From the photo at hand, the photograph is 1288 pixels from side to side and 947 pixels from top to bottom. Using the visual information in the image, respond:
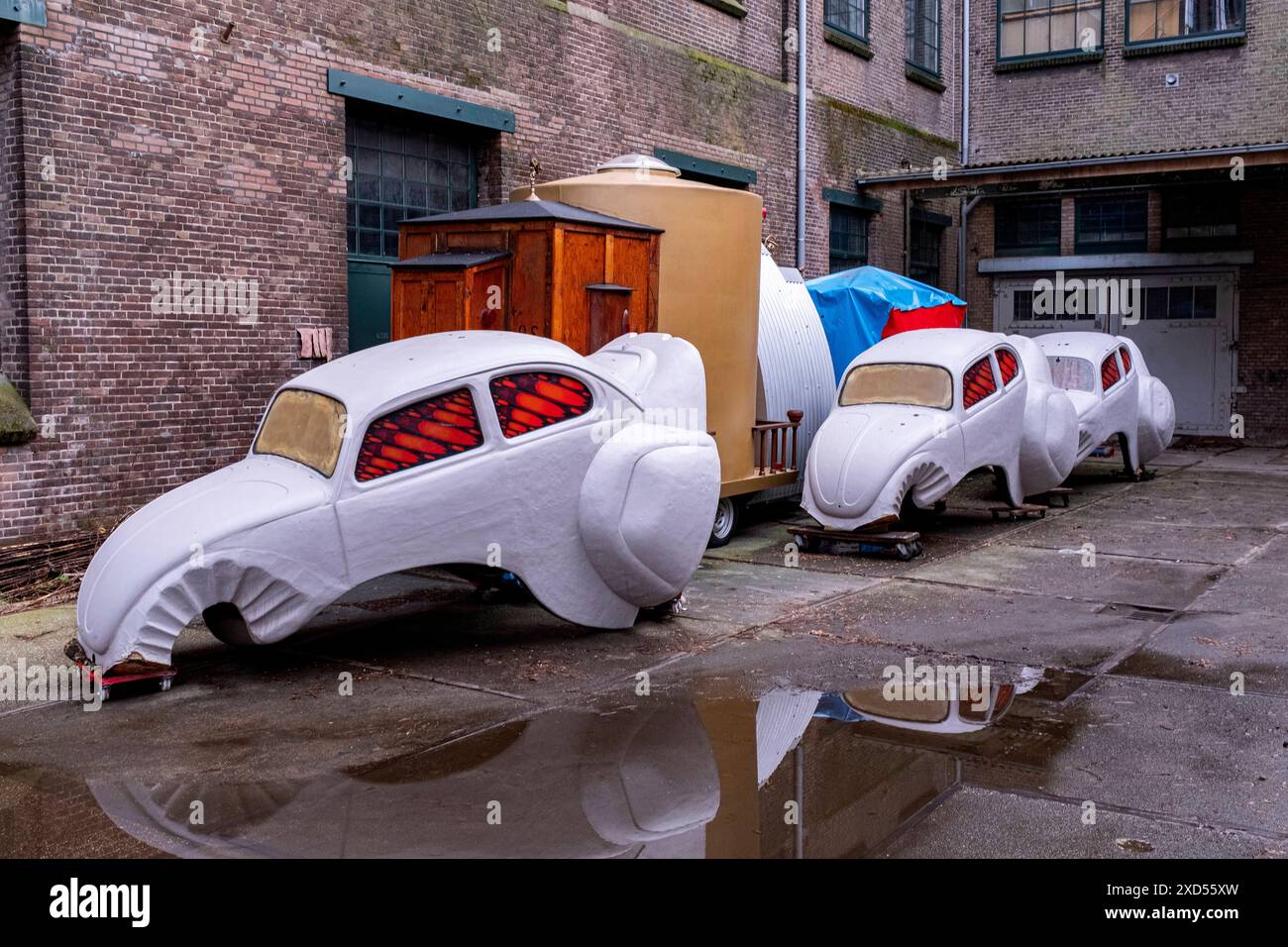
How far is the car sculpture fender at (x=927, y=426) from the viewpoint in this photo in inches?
440

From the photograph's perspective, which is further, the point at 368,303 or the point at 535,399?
the point at 368,303

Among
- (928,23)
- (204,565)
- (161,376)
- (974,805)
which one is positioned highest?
(928,23)

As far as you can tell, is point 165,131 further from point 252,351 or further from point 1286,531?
point 1286,531

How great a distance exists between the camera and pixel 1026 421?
43.5 ft

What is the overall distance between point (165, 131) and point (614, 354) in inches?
177

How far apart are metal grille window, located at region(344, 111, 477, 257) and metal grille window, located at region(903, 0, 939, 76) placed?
12.4 meters

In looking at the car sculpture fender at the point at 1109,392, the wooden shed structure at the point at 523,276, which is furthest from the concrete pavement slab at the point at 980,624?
the car sculpture fender at the point at 1109,392

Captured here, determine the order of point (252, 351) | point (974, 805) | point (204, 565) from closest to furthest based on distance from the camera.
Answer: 1. point (974, 805)
2. point (204, 565)
3. point (252, 351)

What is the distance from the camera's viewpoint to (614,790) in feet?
17.9

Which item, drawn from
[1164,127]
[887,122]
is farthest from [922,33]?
[1164,127]

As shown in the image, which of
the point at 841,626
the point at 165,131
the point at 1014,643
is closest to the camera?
the point at 1014,643

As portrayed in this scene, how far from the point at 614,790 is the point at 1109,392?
12096 mm

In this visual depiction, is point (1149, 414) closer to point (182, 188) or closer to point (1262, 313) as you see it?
point (1262, 313)

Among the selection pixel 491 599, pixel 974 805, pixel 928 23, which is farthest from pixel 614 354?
pixel 928 23
